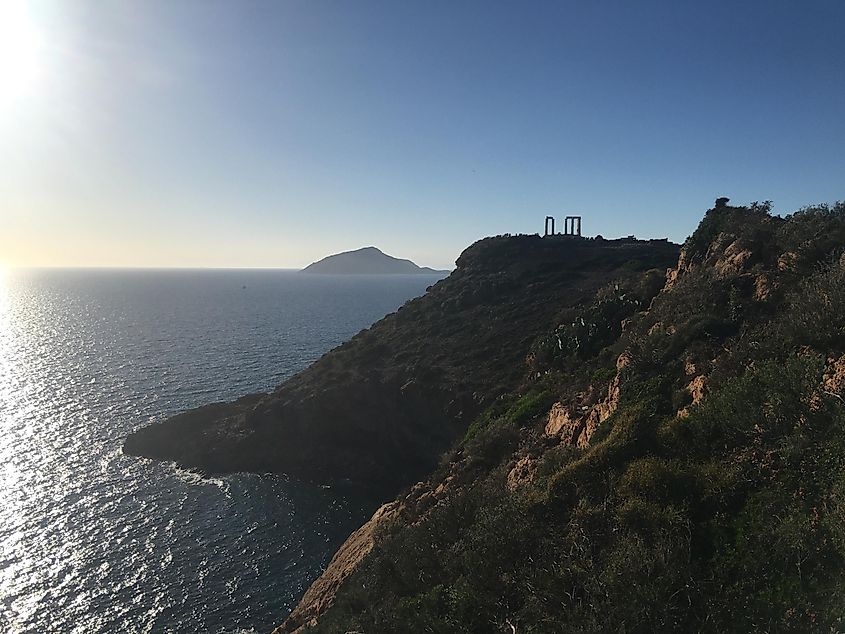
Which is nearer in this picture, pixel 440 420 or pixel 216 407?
pixel 440 420

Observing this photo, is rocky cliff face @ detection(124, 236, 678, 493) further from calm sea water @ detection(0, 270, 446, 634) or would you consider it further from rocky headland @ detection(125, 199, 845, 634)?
rocky headland @ detection(125, 199, 845, 634)

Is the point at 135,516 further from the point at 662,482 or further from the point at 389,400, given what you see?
the point at 662,482

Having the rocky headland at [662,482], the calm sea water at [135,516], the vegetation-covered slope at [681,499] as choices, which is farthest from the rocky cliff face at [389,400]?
the vegetation-covered slope at [681,499]

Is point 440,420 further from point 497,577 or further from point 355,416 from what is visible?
point 497,577

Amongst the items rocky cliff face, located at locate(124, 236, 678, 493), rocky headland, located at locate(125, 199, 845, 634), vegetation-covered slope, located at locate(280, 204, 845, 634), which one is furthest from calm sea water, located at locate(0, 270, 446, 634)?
vegetation-covered slope, located at locate(280, 204, 845, 634)

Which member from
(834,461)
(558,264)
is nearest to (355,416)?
(558,264)
